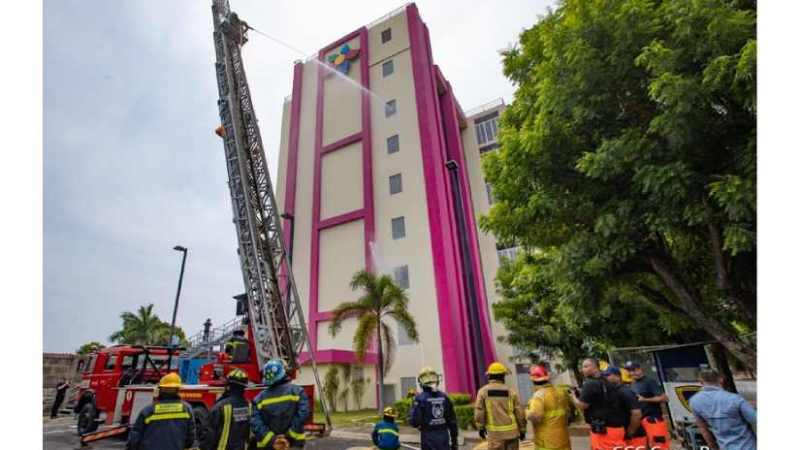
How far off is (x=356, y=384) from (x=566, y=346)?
11427mm

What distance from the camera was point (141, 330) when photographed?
39281 mm

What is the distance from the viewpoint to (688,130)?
533cm

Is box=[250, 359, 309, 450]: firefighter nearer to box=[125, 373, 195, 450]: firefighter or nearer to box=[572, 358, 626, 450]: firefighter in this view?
box=[125, 373, 195, 450]: firefighter

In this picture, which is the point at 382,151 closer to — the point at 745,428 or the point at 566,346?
the point at 566,346

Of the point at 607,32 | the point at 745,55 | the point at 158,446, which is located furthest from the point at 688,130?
the point at 158,446

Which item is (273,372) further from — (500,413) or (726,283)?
(726,283)

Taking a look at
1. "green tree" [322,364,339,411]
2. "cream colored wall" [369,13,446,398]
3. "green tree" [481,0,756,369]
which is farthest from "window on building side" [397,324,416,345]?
"green tree" [481,0,756,369]

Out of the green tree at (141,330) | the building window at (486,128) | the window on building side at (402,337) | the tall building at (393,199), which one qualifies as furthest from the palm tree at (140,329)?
the building window at (486,128)

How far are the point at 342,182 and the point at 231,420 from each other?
Result: 74.1 ft

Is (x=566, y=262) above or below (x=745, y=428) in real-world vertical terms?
above

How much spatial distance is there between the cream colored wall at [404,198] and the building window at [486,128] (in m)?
8.82

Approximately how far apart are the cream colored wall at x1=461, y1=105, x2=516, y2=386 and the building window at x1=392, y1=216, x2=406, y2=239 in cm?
452

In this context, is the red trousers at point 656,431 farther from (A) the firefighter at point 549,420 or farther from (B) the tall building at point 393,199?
(B) the tall building at point 393,199

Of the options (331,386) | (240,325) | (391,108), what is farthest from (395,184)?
(240,325)
